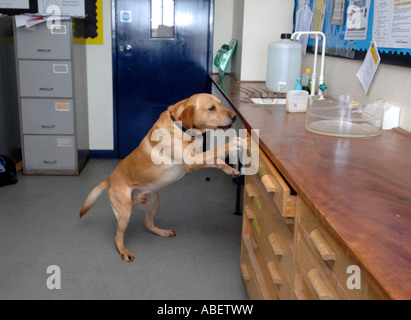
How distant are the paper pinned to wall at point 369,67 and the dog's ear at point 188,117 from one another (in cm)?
85

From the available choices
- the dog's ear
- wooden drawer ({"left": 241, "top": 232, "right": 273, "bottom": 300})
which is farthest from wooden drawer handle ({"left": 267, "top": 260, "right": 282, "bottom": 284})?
the dog's ear

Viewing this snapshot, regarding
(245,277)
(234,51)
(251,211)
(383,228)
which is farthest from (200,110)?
(234,51)

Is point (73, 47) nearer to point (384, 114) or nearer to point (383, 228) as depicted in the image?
point (384, 114)

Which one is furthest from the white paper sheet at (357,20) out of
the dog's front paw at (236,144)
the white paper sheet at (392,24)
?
the dog's front paw at (236,144)

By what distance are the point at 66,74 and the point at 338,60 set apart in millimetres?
2416

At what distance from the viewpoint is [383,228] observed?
2.92ft

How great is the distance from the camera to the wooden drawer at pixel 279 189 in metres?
1.30

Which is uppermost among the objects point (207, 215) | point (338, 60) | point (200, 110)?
point (338, 60)

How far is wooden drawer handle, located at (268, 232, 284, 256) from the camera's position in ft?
4.82

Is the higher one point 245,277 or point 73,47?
point 73,47

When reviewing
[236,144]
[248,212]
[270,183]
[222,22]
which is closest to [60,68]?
[222,22]

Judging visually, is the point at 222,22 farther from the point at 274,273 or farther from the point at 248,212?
the point at 274,273

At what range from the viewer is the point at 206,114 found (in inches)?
89.8

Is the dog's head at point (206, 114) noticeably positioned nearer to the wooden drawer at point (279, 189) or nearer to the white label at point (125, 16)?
the wooden drawer at point (279, 189)
